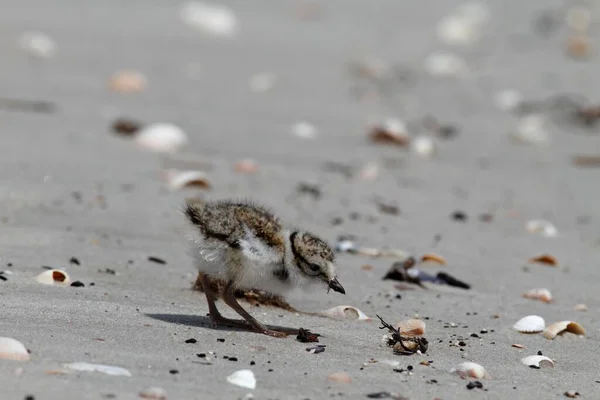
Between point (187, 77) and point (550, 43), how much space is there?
3964 millimetres

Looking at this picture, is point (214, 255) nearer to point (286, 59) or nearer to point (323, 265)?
point (323, 265)

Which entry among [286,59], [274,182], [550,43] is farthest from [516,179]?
[550,43]

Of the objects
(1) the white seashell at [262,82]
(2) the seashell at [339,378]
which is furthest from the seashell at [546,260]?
(1) the white seashell at [262,82]

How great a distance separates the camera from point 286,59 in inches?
375

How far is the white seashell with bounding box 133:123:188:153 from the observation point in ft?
22.3

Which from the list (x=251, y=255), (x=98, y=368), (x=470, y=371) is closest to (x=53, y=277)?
(x=251, y=255)

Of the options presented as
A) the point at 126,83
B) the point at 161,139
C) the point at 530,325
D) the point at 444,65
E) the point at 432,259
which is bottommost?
the point at 530,325

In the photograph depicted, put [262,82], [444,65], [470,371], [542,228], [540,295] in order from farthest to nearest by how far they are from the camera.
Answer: [444,65], [262,82], [542,228], [540,295], [470,371]

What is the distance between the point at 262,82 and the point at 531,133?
2.25 meters

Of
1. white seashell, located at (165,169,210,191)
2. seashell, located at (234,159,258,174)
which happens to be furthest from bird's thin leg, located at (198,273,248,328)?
seashell, located at (234,159,258,174)

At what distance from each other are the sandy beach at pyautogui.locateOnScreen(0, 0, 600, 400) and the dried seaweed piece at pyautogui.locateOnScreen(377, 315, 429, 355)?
0.13ft

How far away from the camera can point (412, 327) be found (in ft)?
12.8

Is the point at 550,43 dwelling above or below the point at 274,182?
above

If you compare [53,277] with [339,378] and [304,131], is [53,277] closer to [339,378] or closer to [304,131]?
[339,378]
